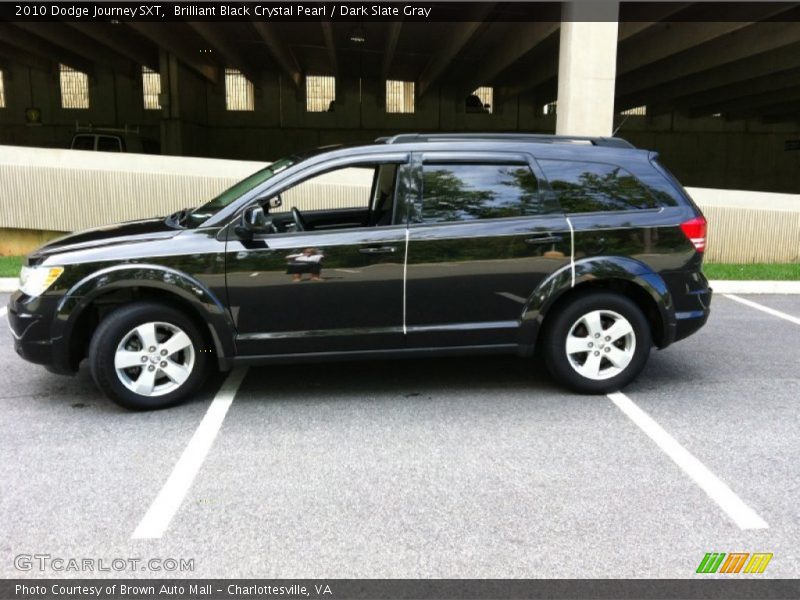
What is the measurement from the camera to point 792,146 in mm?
39219

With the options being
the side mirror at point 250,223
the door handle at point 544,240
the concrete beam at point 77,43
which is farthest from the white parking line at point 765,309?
the concrete beam at point 77,43

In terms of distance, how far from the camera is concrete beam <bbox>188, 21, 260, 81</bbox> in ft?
65.4

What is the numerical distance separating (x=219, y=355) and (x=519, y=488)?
218 centimetres

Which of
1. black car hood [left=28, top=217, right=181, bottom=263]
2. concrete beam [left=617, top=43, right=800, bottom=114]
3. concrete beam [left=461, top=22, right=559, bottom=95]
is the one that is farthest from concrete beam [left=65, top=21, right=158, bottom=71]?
concrete beam [left=617, top=43, right=800, bottom=114]

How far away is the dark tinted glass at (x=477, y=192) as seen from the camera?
4.94 metres

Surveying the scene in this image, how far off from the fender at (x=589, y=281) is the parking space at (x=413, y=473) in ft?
2.02

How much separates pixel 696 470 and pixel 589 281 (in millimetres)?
1544

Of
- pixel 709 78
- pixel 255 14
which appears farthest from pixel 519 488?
pixel 709 78

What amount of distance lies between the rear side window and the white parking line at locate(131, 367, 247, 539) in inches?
109

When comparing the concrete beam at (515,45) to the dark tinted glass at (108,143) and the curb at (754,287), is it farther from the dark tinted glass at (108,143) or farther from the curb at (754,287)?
the dark tinted glass at (108,143)

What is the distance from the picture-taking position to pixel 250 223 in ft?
15.3

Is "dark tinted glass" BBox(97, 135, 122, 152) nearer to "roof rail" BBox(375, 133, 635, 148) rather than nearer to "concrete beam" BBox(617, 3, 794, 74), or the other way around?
"concrete beam" BBox(617, 3, 794, 74)

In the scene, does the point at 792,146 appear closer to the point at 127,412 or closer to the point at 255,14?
the point at 255,14

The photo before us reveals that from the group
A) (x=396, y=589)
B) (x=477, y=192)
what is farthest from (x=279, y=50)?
(x=396, y=589)
